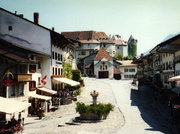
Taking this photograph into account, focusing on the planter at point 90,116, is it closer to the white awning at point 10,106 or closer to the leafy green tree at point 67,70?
the white awning at point 10,106

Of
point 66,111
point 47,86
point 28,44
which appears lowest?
point 66,111

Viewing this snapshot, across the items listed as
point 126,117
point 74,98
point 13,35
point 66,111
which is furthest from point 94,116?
point 13,35

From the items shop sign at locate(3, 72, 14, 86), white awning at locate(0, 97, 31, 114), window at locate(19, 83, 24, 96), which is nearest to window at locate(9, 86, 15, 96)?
shop sign at locate(3, 72, 14, 86)

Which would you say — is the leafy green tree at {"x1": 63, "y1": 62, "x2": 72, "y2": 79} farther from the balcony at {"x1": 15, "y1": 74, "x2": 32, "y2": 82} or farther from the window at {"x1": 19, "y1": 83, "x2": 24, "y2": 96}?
the balcony at {"x1": 15, "y1": 74, "x2": 32, "y2": 82}

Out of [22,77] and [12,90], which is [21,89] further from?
[22,77]

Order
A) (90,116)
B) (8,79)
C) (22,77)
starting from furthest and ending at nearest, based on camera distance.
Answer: (22,77), (8,79), (90,116)

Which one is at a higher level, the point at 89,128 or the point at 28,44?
the point at 28,44

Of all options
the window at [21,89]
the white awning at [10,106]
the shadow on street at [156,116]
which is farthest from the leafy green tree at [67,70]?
the white awning at [10,106]

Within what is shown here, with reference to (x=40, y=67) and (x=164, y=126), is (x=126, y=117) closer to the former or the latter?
(x=164, y=126)

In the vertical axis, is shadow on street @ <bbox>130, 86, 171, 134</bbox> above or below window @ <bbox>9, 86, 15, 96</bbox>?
below

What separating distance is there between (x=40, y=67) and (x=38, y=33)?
16.4 feet

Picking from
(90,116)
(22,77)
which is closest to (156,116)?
(90,116)

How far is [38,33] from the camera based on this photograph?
3772 cm

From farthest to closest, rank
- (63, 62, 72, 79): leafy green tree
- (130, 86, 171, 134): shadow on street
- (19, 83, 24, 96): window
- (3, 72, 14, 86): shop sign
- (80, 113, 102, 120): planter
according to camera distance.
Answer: (63, 62, 72, 79): leafy green tree, (19, 83, 24, 96): window, (80, 113, 102, 120): planter, (3, 72, 14, 86): shop sign, (130, 86, 171, 134): shadow on street
